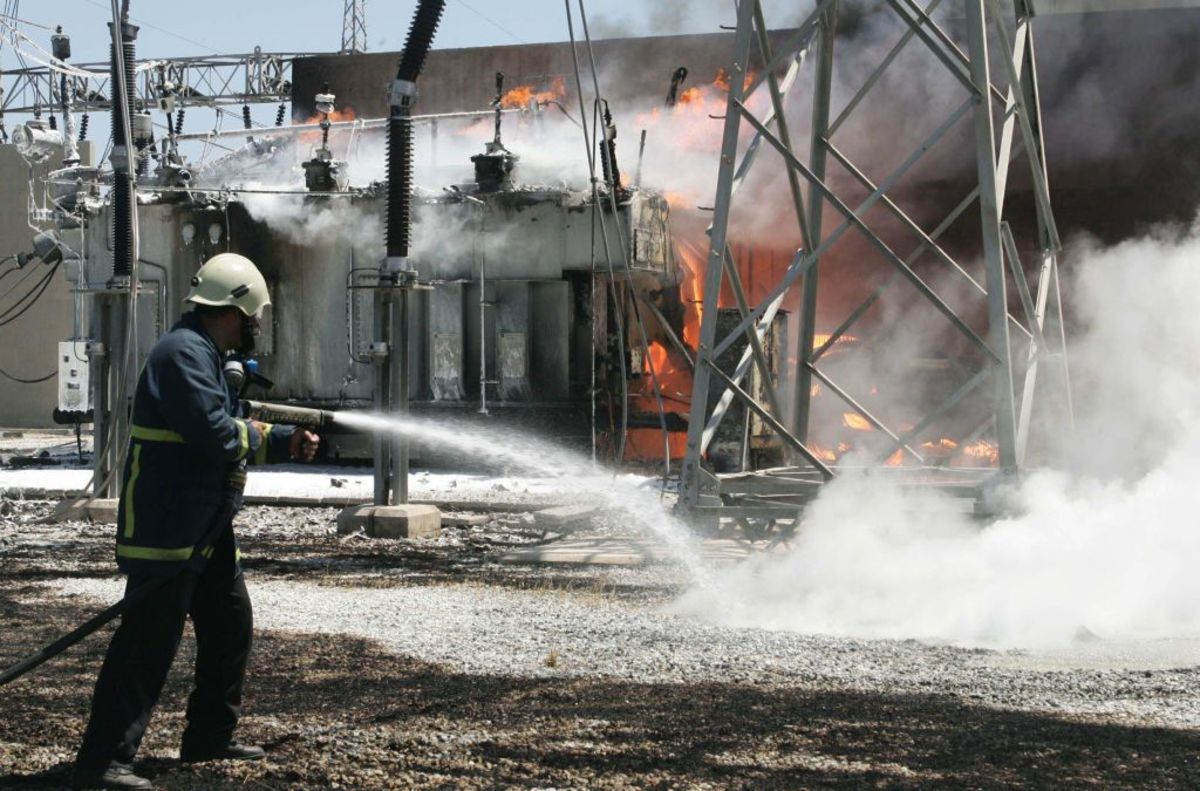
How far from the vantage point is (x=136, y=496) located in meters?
5.21

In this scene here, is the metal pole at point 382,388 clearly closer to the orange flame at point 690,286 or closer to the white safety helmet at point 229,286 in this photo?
the white safety helmet at point 229,286

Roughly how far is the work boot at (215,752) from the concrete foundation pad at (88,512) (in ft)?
29.5

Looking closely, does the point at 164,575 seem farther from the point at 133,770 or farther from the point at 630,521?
the point at 630,521

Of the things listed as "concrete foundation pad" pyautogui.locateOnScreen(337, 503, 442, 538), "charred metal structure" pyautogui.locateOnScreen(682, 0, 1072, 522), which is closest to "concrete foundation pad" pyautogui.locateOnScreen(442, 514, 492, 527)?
"concrete foundation pad" pyautogui.locateOnScreen(337, 503, 442, 538)

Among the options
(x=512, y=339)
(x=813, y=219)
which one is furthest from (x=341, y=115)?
(x=813, y=219)

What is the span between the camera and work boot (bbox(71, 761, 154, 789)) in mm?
4945

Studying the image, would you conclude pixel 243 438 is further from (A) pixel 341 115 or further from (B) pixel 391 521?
(A) pixel 341 115

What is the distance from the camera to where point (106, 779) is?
16.3 feet

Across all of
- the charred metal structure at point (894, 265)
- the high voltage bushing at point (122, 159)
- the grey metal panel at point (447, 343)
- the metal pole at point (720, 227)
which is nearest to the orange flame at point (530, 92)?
the grey metal panel at point (447, 343)

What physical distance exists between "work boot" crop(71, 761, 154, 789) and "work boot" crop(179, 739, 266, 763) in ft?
1.38

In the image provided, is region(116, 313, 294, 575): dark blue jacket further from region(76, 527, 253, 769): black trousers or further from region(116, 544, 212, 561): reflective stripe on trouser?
region(76, 527, 253, 769): black trousers

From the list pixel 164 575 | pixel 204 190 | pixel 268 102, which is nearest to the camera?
pixel 164 575

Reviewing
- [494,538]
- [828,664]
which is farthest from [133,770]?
[494,538]

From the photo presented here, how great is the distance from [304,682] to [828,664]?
2.55 m
